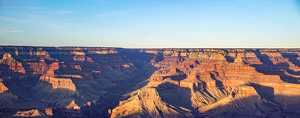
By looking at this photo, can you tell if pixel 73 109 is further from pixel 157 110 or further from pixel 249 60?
pixel 249 60

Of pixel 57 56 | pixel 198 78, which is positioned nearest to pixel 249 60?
pixel 198 78

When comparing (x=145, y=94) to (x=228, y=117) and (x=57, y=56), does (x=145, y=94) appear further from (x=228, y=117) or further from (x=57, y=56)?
(x=57, y=56)

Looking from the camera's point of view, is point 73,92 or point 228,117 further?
point 73,92

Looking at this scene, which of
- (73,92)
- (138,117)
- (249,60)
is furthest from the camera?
(249,60)

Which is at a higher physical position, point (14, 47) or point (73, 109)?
point (14, 47)

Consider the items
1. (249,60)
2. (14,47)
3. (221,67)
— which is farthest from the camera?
(249,60)

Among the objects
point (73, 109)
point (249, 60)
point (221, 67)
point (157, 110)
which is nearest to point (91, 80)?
point (73, 109)

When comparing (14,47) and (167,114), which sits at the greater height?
(14,47)

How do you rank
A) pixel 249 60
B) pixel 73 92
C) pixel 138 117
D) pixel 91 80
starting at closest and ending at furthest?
1. pixel 138 117
2. pixel 73 92
3. pixel 91 80
4. pixel 249 60

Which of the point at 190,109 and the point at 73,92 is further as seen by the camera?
the point at 73,92
